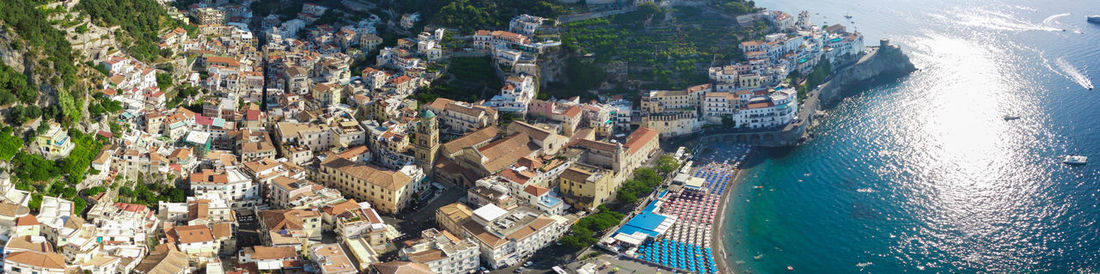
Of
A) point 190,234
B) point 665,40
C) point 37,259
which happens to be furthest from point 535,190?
point 665,40

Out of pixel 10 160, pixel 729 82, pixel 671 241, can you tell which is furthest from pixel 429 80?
pixel 10 160

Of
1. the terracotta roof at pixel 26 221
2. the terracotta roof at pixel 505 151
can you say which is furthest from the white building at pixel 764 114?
the terracotta roof at pixel 26 221

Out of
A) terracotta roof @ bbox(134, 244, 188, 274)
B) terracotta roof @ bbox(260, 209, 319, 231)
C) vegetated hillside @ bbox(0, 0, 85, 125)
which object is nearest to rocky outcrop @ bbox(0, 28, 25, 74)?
vegetated hillside @ bbox(0, 0, 85, 125)

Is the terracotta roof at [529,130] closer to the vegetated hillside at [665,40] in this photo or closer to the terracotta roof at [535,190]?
the terracotta roof at [535,190]

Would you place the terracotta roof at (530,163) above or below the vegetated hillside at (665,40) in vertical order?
below

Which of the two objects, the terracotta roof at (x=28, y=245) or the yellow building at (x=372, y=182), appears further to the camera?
the yellow building at (x=372, y=182)

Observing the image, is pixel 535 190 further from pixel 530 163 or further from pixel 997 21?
pixel 997 21
